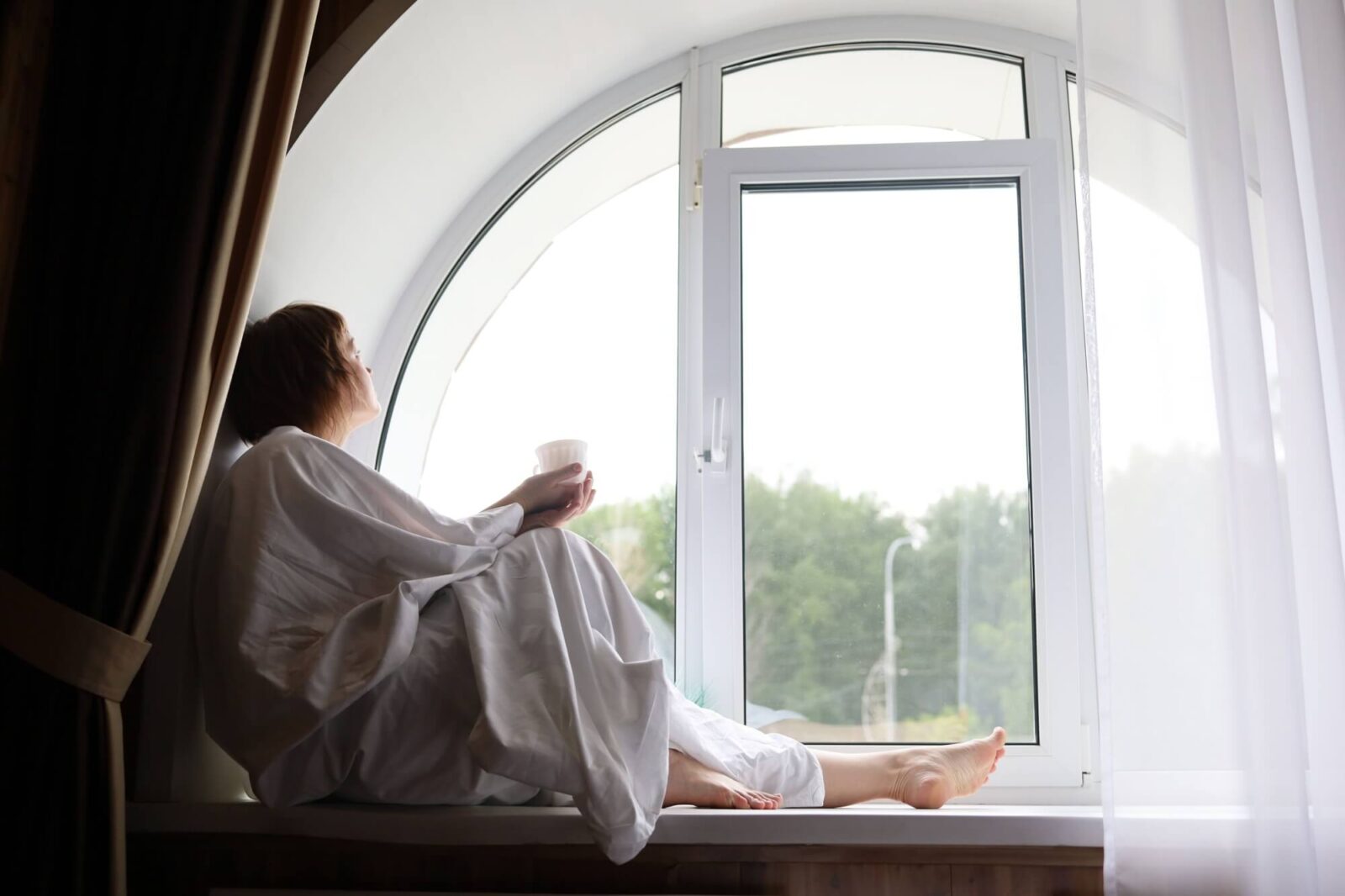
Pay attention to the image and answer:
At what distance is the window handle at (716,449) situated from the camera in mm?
2123

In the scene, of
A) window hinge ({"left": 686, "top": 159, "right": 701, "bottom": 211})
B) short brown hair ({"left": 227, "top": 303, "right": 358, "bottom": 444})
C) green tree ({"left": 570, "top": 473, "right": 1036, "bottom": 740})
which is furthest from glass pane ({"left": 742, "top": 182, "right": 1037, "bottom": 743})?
short brown hair ({"left": 227, "top": 303, "right": 358, "bottom": 444})

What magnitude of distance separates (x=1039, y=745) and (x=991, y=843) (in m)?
0.71

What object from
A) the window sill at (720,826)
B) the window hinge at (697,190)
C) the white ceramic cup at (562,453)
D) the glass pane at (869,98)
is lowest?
the window sill at (720,826)

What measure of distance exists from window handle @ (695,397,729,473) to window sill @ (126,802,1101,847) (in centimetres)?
85

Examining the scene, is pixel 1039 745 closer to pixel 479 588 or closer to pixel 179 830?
pixel 479 588

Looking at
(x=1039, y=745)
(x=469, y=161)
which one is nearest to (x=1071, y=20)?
(x=469, y=161)

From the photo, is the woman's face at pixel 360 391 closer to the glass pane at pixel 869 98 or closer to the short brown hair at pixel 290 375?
the short brown hair at pixel 290 375

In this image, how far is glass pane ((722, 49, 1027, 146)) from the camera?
7.79 feet

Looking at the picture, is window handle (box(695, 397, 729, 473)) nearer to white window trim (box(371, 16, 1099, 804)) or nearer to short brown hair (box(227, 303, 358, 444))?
white window trim (box(371, 16, 1099, 804))

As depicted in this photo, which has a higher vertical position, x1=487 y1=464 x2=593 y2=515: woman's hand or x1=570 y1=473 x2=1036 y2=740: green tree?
x1=487 y1=464 x2=593 y2=515: woman's hand

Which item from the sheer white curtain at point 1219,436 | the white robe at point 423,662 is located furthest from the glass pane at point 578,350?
the sheer white curtain at point 1219,436

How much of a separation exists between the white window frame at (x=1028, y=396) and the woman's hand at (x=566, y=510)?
0.44 m

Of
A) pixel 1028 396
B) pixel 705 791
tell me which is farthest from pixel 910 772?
pixel 1028 396

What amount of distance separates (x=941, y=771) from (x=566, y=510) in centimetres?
72
